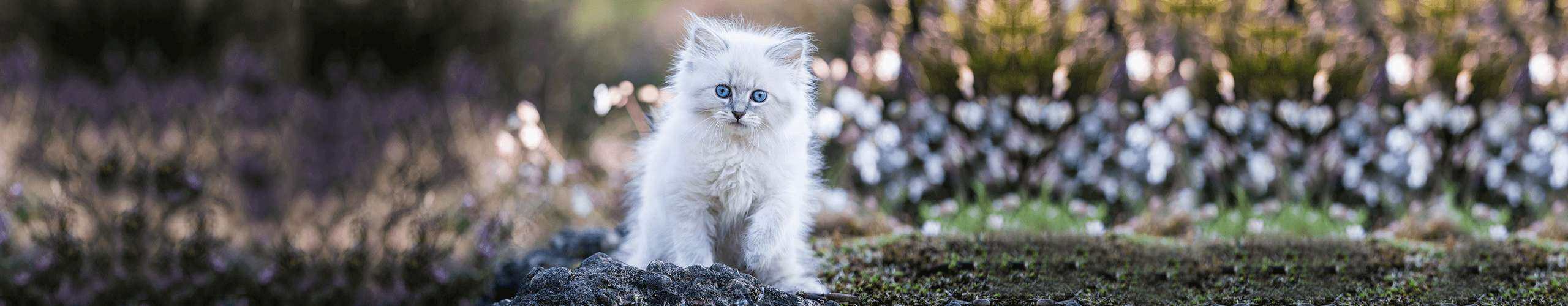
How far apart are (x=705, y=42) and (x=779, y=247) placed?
795 mm

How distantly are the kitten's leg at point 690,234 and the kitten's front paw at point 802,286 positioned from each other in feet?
1.02

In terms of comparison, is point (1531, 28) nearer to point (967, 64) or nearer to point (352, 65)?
point (967, 64)

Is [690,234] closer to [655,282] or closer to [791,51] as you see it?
[655,282]

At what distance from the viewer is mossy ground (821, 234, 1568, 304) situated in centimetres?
402

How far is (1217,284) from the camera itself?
14.1ft

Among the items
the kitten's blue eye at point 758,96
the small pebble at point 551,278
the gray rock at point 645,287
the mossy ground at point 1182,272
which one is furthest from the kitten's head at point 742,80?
the mossy ground at point 1182,272

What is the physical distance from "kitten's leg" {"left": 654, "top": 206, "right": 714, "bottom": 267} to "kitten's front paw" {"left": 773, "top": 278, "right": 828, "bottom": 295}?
31cm

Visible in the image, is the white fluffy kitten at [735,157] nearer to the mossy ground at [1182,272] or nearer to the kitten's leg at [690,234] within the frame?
the kitten's leg at [690,234]

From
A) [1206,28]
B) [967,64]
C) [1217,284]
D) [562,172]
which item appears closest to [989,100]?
[967,64]

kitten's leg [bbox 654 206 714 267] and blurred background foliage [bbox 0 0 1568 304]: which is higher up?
blurred background foliage [bbox 0 0 1568 304]

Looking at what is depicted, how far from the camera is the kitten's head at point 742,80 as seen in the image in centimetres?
346

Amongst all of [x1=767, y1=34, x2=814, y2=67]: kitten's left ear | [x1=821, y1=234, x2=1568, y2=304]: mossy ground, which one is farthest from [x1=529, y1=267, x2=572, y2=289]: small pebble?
[x1=821, y1=234, x2=1568, y2=304]: mossy ground

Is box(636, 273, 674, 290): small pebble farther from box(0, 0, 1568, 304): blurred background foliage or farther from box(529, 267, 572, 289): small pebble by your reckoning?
box(0, 0, 1568, 304): blurred background foliage

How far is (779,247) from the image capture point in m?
3.76
